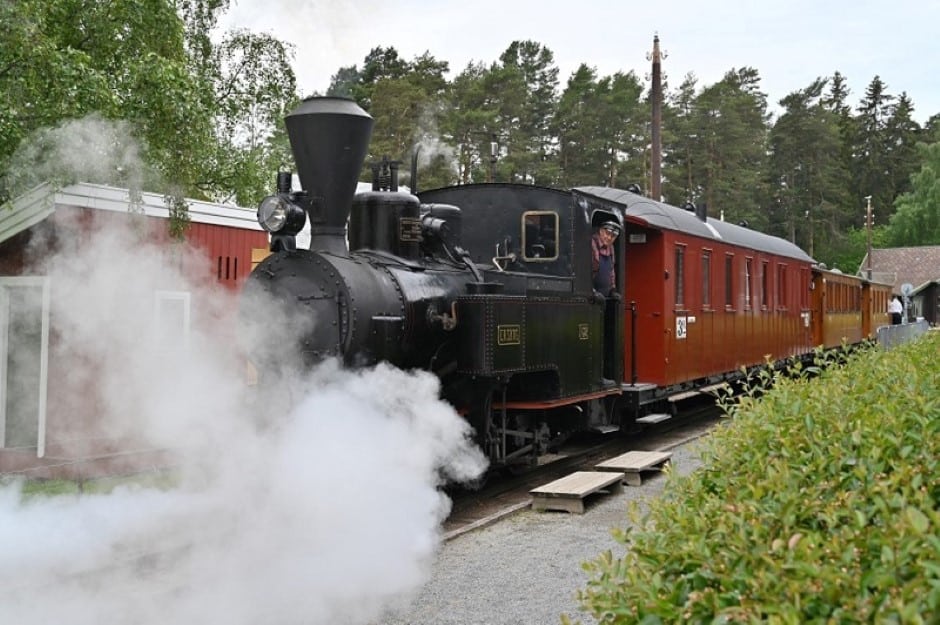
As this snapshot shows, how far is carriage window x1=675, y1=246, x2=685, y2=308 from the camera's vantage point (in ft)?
36.9

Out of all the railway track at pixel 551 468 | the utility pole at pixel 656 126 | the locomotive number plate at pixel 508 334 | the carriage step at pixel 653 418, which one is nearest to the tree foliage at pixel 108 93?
the locomotive number plate at pixel 508 334

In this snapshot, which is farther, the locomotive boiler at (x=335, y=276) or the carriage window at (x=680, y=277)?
the carriage window at (x=680, y=277)

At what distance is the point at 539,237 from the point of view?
857 cm

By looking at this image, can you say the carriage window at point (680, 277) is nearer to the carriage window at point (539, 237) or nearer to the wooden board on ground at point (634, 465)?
the wooden board on ground at point (634, 465)

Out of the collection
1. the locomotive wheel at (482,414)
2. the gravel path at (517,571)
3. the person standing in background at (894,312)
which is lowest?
the gravel path at (517,571)

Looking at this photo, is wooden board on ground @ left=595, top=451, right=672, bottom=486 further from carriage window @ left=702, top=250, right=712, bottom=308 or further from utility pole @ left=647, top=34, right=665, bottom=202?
utility pole @ left=647, top=34, right=665, bottom=202

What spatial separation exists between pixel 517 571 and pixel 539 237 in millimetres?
3599

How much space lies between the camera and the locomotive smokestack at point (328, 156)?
6484 mm

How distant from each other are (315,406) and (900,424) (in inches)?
150

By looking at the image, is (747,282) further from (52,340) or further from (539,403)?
(52,340)

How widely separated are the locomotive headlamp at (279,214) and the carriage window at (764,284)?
414 inches

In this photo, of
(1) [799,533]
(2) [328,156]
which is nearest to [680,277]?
(2) [328,156]

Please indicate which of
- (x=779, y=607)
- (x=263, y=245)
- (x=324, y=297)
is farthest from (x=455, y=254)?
(x=779, y=607)

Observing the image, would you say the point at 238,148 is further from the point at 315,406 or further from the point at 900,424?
the point at 900,424
